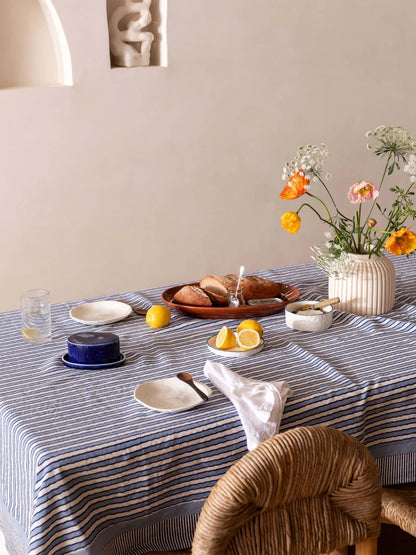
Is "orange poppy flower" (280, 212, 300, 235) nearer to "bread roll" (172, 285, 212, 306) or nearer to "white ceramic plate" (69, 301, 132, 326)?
"bread roll" (172, 285, 212, 306)

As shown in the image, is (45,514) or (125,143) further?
(125,143)

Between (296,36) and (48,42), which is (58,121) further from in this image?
(296,36)

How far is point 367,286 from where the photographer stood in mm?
2068

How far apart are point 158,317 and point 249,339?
29 cm

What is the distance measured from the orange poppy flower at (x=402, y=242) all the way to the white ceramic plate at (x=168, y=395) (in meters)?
0.65

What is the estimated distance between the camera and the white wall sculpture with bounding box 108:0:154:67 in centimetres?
366

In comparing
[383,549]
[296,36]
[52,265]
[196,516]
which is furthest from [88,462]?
[296,36]

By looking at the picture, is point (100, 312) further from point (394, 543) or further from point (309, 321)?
point (394, 543)

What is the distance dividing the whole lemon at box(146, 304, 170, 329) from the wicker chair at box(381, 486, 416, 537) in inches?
26.9

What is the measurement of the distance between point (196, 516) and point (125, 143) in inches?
101

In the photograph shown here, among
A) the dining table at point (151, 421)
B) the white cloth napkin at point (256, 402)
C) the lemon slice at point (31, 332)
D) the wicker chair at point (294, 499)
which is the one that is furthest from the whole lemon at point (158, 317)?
the wicker chair at point (294, 499)

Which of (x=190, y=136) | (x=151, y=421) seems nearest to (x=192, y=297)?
(x=151, y=421)

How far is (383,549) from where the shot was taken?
215cm

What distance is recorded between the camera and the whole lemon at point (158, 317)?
6.52ft
